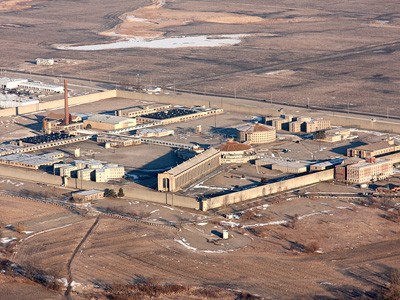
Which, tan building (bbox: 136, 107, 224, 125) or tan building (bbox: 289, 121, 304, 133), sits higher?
tan building (bbox: 289, 121, 304, 133)

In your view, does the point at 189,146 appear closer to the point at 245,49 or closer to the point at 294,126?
the point at 294,126

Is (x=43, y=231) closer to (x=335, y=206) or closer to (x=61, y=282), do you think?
(x=61, y=282)

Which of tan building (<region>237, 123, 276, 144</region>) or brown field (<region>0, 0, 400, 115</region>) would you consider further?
brown field (<region>0, 0, 400, 115</region>)

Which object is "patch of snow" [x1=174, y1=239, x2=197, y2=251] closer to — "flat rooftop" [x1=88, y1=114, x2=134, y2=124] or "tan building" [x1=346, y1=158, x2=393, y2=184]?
"tan building" [x1=346, y1=158, x2=393, y2=184]

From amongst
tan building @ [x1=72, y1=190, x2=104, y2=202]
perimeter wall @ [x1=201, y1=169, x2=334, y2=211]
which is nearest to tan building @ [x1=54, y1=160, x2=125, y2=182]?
tan building @ [x1=72, y1=190, x2=104, y2=202]

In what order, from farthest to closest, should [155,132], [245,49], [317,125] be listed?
1. [245,49]
2. [317,125]
3. [155,132]

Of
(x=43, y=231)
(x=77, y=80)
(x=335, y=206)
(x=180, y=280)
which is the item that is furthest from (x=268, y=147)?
(x=77, y=80)

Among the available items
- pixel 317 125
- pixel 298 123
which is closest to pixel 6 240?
pixel 298 123
